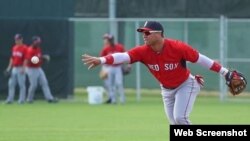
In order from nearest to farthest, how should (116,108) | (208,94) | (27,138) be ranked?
(27,138)
(116,108)
(208,94)

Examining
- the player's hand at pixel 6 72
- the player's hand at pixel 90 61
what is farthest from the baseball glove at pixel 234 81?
the player's hand at pixel 6 72

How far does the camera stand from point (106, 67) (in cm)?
2639

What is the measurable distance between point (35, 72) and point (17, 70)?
1.76 ft

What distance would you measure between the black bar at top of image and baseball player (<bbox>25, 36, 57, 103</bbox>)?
1619 centimetres

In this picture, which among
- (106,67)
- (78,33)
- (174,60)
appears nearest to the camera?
(174,60)

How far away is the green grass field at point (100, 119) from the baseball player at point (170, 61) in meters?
2.43

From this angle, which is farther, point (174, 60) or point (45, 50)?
point (45, 50)

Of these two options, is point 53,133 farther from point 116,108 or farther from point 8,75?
point 8,75

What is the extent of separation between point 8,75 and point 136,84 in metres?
4.59

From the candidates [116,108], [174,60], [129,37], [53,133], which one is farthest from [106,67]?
[174,60]

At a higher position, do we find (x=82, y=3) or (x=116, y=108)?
(x=82, y=3)

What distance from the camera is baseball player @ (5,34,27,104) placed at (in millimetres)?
26125

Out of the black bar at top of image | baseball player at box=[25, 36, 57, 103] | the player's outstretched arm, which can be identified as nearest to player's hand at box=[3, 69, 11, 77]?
baseball player at box=[25, 36, 57, 103]

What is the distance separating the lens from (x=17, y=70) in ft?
86.9
